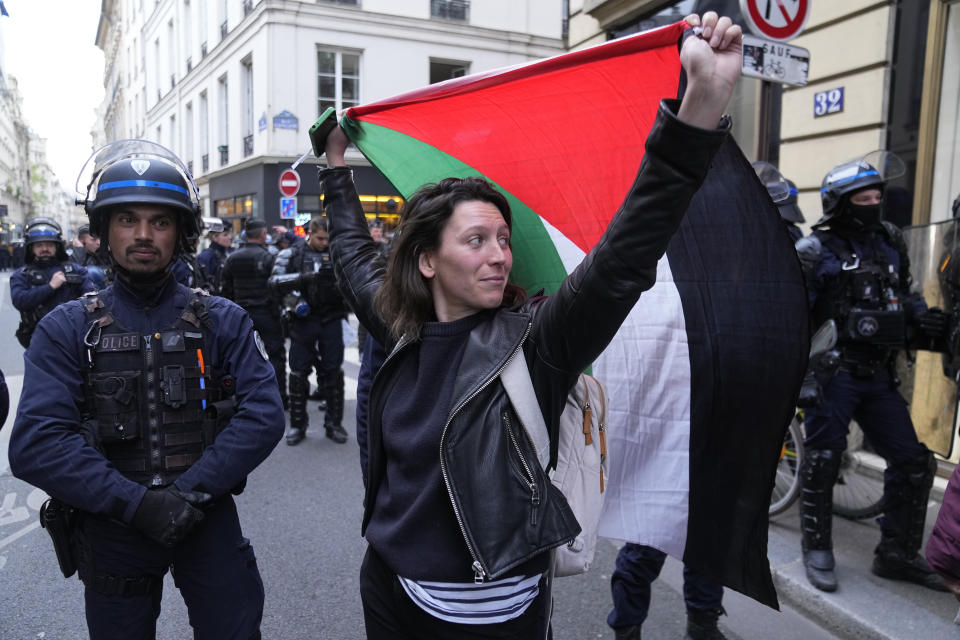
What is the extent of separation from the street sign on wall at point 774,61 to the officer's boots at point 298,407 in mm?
4606

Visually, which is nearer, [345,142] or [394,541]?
[394,541]

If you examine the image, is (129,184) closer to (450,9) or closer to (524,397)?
(524,397)

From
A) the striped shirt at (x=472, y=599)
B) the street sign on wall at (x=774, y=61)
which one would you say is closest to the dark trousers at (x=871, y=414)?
the street sign on wall at (x=774, y=61)

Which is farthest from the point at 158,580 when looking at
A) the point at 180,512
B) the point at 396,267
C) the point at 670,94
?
the point at 670,94

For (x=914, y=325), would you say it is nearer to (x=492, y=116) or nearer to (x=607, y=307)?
(x=492, y=116)

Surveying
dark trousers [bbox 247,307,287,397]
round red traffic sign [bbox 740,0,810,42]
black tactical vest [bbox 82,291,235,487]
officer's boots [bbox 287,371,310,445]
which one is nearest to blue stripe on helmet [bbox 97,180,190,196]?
black tactical vest [bbox 82,291,235,487]

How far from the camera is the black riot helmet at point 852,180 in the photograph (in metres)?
3.66

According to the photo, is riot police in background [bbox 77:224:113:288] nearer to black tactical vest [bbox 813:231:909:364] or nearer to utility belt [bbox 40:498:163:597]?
utility belt [bbox 40:498:163:597]

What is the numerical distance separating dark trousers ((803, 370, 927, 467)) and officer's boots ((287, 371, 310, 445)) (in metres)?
4.49

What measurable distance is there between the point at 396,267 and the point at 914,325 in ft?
10.6

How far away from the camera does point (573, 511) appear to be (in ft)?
5.72

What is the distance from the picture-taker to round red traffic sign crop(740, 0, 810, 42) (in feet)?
13.8

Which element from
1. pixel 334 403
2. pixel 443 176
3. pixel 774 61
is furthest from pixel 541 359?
pixel 334 403

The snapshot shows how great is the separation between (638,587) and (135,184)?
7.92 ft
